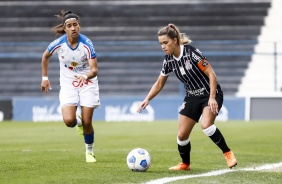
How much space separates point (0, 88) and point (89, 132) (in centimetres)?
1776

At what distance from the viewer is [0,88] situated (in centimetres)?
2859

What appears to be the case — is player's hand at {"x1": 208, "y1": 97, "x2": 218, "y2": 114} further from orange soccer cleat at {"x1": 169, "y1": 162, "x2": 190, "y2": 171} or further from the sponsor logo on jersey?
orange soccer cleat at {"x1": 169, "y1": 162, "x2": 190, "y2": 171}

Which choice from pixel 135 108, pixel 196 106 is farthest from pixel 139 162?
pixel 135 108

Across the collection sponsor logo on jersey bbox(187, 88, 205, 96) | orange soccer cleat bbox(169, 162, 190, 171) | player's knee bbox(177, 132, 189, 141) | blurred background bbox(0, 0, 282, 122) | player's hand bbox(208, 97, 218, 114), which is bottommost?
blurred background bbox(0, 0, 282, 122)

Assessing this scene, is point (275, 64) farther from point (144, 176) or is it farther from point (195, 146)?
point (144, 176)

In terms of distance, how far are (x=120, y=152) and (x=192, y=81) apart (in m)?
3.56

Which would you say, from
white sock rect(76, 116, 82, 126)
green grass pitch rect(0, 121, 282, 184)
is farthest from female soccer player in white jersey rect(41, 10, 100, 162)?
green grass pitch rect(0, 121, 282, 184)

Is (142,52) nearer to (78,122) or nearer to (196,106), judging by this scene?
(78,122)

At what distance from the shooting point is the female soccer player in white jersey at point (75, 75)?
11.1 metres

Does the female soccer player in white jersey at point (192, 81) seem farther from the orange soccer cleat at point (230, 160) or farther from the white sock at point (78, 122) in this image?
the white sock at point (78, 122)

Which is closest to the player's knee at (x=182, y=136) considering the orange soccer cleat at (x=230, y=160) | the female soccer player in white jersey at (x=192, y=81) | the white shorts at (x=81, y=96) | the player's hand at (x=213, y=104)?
the female soccer player in white jersey at (x=192, y=81)

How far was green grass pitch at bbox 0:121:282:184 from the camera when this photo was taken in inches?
350

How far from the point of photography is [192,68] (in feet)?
31.9

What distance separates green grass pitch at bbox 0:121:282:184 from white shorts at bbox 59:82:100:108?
0.78m
